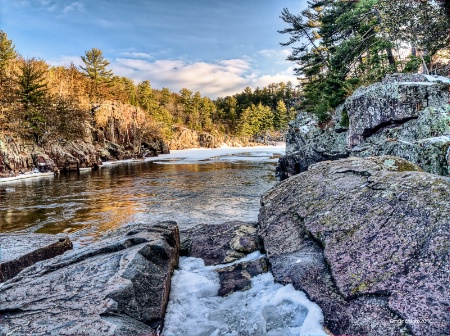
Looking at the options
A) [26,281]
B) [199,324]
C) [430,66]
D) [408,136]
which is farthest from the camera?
[430,66]

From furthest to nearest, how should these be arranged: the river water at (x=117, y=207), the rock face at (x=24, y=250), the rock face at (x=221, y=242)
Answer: the river water at (x=117, y=207) < the rock face at (x=221, y=242) < the rock face at (x=24, y=250)

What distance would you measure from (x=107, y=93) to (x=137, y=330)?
51.6 metres

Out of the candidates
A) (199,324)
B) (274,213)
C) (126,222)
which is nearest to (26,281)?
(199,324)

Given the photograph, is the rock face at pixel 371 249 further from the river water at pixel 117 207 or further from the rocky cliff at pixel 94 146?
the rocky cliff at pixel 94 146

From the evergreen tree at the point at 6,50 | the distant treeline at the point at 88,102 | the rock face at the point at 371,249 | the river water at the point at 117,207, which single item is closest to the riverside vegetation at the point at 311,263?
the rock face at the point at 371,249

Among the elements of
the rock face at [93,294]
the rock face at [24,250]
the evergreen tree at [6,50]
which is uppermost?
the evergreen tree at [6,50]

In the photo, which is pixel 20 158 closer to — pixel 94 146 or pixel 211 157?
pixel 94 146

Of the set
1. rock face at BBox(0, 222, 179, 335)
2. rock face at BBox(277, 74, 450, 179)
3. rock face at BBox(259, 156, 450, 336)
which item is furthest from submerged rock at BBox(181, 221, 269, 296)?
rock face at BBox(277, 74, 450, 179)

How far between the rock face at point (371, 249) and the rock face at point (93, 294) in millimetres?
1583

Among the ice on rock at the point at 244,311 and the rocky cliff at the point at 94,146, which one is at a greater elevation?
the rocky cliff at the point at 94,146

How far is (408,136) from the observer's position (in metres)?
8.22

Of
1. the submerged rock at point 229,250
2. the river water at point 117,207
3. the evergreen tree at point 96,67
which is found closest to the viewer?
the submerged rock at point 229,250

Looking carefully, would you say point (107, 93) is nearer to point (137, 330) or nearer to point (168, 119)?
point (168, 119)

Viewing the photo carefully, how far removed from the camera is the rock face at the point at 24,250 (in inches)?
169
